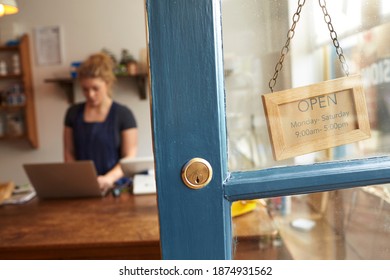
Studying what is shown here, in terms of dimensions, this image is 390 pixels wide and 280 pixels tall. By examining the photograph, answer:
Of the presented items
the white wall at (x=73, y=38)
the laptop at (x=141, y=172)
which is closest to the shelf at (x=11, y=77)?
the white wall at (x=73, y=38)

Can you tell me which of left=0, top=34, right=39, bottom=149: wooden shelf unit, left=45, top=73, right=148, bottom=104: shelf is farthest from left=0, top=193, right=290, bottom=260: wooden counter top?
left=0, top=34, right=39, bottom=149: wooden shelf unit

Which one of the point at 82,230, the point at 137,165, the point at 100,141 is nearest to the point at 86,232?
the point at 82,230

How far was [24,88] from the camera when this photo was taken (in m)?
3.87

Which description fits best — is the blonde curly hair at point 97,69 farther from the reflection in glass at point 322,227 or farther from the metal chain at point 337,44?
the metal chain at point 337,44

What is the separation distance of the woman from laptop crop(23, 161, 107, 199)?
0.66 meters

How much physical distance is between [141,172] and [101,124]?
0.67 meters

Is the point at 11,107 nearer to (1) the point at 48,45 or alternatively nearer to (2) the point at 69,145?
(1) the point at 48,45

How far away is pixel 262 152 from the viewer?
94 cm

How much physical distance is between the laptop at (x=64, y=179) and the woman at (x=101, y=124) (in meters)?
0.66

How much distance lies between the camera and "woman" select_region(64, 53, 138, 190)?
8.82 ft

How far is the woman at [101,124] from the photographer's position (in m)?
2.69

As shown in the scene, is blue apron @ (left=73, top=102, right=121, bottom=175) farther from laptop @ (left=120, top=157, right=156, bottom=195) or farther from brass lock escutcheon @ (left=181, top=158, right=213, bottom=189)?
brass lock escutcheon @ (left=181, top=158, right=213, bottom=189)
